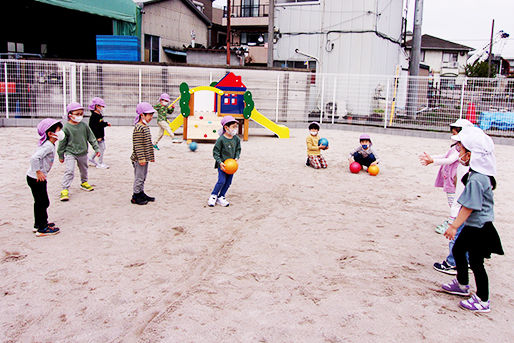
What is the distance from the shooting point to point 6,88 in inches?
565

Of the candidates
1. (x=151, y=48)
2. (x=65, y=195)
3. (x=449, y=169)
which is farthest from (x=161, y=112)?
(x=151, y=48)

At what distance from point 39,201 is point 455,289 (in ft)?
14.5

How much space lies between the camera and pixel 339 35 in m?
23.4

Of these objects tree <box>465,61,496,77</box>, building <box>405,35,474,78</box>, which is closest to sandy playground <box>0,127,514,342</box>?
tree <box>465,61,496,77</box>

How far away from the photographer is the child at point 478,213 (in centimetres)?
353

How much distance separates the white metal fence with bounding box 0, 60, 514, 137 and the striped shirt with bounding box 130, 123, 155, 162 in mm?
10142

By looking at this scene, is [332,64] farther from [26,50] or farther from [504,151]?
[26,50]

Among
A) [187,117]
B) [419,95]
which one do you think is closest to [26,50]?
[187,117]

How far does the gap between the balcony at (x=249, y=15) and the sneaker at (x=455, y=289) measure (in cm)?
2887

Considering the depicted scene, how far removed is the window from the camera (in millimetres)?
25031

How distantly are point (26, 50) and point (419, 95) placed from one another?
66.3 ft

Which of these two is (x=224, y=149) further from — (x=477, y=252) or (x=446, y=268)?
(x=477, y=252)

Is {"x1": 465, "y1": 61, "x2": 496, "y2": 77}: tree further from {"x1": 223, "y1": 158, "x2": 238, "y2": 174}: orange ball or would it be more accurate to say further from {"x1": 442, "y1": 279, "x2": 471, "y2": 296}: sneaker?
{"x1": 442, "y1": 279, "x2": 471, "y2": 296}: sneaker

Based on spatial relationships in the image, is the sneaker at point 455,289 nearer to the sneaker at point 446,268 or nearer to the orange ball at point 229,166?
the sneaker at point 446,268
